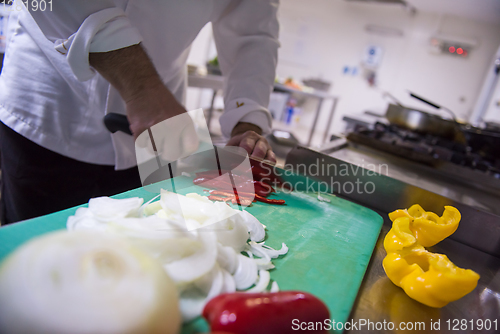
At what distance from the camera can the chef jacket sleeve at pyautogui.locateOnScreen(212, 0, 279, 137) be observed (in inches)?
45.6

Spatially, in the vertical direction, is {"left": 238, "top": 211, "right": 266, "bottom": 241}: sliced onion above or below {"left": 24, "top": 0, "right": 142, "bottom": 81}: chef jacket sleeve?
below

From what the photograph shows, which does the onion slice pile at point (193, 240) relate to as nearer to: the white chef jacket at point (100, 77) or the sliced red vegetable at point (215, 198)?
the sliced red vegetable at point (215, 198)

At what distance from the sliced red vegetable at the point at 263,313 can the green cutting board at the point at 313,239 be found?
5 cm

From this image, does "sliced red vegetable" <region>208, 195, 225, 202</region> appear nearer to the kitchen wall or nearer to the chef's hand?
the chef's hand

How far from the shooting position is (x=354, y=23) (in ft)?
22.1

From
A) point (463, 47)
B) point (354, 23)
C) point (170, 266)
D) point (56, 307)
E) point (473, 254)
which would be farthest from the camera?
point (354, 23)

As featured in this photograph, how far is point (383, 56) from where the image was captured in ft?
21.8

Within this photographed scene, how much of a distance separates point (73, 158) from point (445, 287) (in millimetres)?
1067

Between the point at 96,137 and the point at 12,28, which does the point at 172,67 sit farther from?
the point at 12,28

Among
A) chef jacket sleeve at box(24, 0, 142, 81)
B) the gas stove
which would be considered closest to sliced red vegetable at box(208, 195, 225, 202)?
chef jacket sleeve at box(24, 0, 142, 81)

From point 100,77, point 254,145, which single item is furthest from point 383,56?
point 100,77

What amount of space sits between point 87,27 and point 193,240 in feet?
1.79

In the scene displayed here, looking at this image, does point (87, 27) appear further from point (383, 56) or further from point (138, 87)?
point (383, 56)

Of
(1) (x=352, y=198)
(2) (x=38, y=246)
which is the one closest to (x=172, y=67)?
(1) (x=352, y=198)
